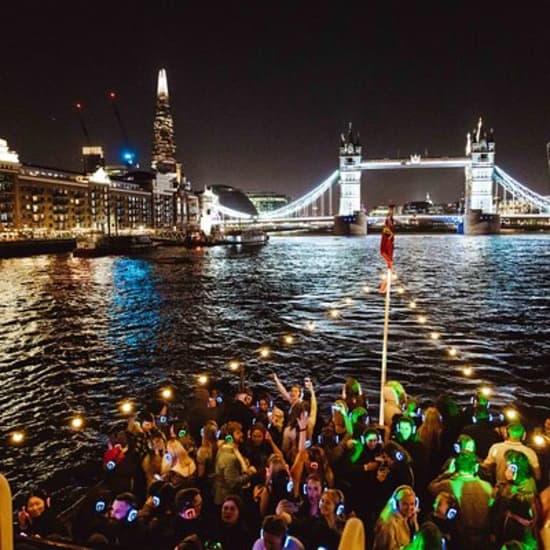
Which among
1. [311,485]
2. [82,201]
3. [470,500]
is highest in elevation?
[82,201]

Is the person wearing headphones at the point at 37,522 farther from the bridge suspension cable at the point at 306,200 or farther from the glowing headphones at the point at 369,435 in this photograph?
the bridge suspension cable at the point at 306,200

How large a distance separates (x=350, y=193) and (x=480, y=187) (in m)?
37.5

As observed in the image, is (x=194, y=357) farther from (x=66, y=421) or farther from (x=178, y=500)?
(x=178, y=500)

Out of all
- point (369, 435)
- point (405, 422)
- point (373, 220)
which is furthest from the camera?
point (373, 220)

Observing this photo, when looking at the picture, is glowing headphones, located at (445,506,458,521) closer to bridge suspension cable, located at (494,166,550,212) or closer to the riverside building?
the riverside building

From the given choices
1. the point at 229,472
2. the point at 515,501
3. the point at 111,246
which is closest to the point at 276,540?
the point at 229,472

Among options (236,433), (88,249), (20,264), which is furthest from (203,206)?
(236,433)

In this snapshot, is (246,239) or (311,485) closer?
(311,485)

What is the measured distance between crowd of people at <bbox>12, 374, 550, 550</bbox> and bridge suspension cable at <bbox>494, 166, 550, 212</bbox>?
166 m

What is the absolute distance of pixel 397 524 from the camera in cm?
518

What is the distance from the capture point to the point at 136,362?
62.4ft

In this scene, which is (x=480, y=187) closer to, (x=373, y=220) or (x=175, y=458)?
(x=373, y=220)

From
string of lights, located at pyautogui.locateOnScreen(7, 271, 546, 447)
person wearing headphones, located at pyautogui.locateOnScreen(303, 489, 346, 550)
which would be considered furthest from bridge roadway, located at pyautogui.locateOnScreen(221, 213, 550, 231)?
person wearing headphones, located at pyautogui.locateOnScreen(303, 489, 346, 550)

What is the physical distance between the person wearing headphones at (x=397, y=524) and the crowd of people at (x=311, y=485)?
1 centimetres
